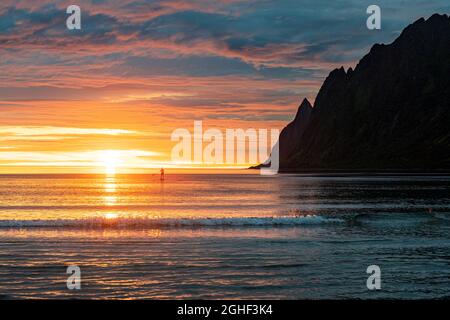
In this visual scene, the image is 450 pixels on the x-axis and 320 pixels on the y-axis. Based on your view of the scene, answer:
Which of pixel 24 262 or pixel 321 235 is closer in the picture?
pixel 24 262

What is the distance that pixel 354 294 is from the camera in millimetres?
17750

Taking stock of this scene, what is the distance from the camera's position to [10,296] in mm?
17281

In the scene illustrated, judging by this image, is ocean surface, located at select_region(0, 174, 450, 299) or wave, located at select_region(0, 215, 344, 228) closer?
ocean surface, located at select_region(0, 174, 450, 299)

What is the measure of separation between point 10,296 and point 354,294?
11023 mm

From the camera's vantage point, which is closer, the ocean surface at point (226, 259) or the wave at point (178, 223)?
the ocean surface at point (226, 259)

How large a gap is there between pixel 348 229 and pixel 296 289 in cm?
1936

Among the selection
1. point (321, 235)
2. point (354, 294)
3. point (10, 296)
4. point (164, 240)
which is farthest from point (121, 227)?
point (354, 294)

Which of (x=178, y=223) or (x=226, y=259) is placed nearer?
(x=226, y=259)
